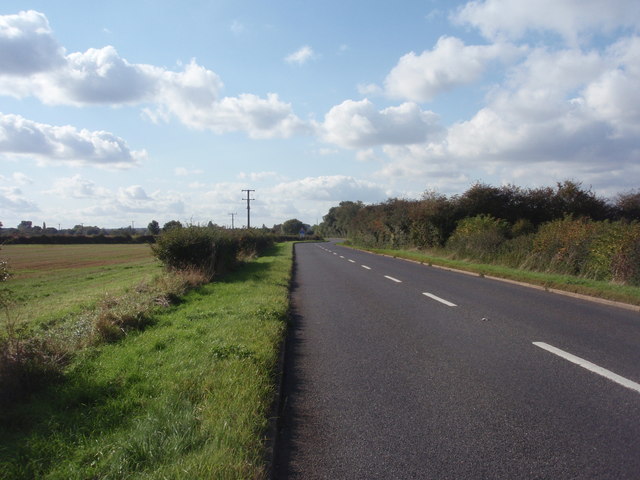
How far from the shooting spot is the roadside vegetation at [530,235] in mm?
15023

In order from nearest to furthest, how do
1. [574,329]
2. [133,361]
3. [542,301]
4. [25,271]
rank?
[133,361]
[574,329]
[542,301]
[25,271]

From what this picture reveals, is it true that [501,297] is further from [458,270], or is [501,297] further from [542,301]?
[458,270]

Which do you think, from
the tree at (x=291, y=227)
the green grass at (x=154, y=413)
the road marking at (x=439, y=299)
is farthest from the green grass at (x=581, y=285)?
the tree at (x=291, y=227)

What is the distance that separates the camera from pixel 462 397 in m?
4.95

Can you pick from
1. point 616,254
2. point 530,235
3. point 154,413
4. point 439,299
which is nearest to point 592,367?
point 154,413

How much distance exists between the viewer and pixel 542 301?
11.7 m

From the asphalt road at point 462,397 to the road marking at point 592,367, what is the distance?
21mm

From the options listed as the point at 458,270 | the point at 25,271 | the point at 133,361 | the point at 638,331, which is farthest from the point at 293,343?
the point at 25,271

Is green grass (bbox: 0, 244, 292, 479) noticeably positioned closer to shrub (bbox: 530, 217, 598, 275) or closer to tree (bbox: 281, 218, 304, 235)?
shrub (bbox: 530, 217, 598, 275)

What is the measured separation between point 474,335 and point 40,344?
6249mm

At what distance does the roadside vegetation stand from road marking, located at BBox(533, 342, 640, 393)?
19.2 feet

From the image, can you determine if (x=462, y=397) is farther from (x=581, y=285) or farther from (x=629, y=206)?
(x=629, y=206)

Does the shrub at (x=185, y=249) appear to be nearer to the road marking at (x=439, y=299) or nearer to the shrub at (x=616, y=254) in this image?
the road marking at (x=439, y=299)

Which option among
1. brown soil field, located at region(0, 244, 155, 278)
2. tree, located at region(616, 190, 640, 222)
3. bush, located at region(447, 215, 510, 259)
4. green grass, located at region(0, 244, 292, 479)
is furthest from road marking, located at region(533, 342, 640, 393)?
tree, located at region(616, 190, 640, 222)
